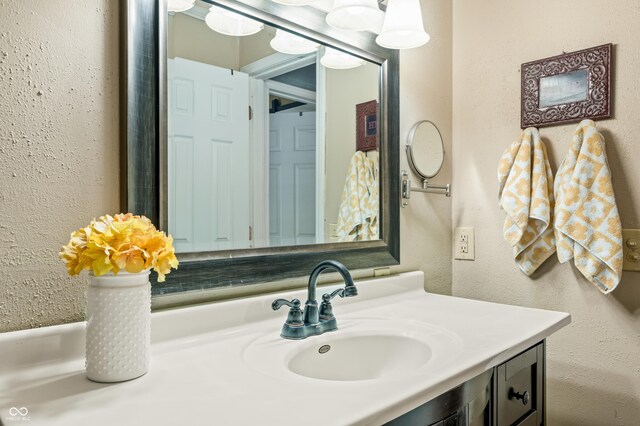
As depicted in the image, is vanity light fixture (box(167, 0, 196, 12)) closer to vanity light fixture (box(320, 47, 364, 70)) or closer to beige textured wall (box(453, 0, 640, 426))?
vanity light fixture (box(320, 47, 364, 70))

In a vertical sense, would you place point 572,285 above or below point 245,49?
below

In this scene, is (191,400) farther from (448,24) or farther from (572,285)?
(448,24)

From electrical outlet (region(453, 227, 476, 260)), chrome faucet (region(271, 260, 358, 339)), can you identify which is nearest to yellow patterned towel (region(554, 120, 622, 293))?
electrical outlet (region(453, 227, 476, 260))

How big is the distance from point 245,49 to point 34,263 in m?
0.69

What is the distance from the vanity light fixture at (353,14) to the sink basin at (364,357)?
2.86ft

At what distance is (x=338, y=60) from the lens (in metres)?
1.41

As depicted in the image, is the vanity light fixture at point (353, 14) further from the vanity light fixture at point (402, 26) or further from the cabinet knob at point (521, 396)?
the cabinet knob at point (521, 396)

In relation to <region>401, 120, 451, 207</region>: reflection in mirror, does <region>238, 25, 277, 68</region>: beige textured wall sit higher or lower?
higher

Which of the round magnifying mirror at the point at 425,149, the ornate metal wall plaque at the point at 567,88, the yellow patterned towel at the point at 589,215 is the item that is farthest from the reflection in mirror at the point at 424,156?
the yellow patterned towel at the point at 589,215

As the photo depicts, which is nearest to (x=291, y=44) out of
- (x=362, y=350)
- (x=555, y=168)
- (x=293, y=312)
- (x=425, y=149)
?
(x=425, y=149)

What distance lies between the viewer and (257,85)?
1.19 meters

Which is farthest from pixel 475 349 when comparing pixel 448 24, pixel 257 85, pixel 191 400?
pixel 448 24

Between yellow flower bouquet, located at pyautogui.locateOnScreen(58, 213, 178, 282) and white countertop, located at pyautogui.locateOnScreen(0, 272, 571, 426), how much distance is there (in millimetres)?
189

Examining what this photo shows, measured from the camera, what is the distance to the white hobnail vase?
75cm
